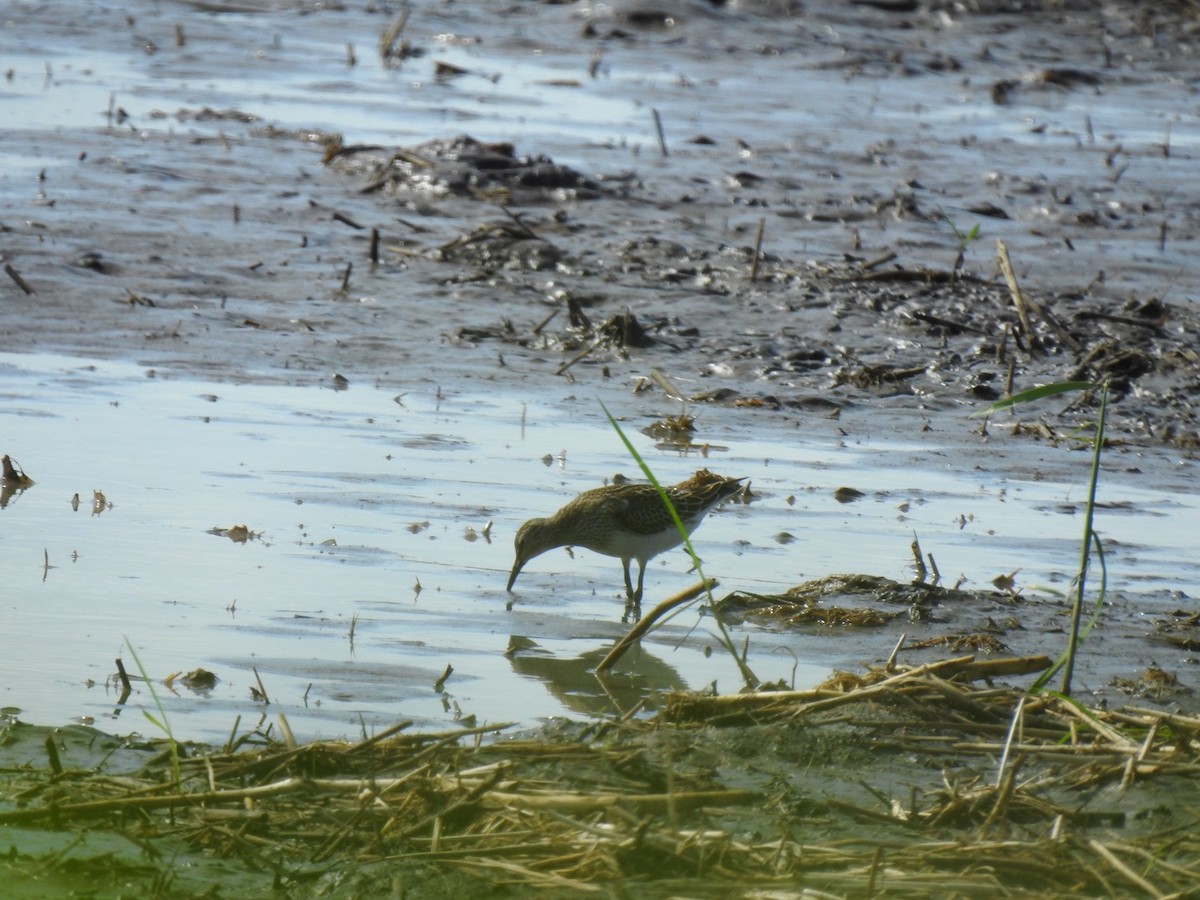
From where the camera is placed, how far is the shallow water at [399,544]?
5.91m

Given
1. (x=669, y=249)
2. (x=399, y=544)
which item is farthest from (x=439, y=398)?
(x=669, y=249)

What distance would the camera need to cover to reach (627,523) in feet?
24.2

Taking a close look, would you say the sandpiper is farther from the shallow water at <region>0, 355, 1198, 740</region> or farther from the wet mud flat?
the wet mud flat

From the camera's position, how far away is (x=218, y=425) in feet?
30.0

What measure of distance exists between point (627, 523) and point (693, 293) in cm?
551

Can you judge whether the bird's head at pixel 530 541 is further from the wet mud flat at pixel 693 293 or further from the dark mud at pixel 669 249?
the dark mud at pixel 669 249

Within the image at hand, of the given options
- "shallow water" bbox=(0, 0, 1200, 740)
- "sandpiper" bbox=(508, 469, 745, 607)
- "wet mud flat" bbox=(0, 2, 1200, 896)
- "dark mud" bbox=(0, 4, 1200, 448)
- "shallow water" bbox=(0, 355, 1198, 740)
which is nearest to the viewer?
"wet mud flat" bbox=(0, 2, 1200, 896)

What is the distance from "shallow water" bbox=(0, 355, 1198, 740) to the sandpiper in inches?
7.5

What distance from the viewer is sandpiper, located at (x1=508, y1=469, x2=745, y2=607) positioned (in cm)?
731

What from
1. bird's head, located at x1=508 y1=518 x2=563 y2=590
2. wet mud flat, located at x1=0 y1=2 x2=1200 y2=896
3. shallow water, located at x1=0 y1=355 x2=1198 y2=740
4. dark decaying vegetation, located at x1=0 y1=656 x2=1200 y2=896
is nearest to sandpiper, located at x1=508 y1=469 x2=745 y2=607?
bird's head, located at x1=508 y1=518 x2=563 y2=590

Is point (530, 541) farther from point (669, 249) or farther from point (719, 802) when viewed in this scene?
point (669, 249)

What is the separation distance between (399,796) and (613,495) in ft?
10.4

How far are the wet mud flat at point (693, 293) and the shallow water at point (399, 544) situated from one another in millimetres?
566

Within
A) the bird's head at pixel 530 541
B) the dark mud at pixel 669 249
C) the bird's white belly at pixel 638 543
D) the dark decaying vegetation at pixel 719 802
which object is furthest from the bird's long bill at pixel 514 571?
the dark mud at pixel 669 249
